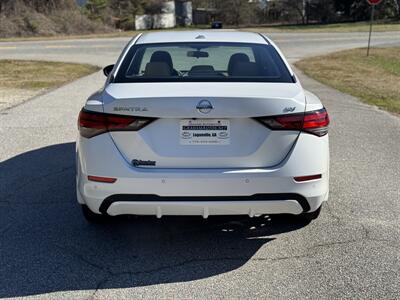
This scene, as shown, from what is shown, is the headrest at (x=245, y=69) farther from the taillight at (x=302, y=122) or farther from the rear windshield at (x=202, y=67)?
the taillight at (x=302, y=122)

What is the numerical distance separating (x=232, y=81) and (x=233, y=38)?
1.23 meters

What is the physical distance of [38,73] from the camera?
648 inches

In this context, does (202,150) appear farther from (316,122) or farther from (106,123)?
(316,122)

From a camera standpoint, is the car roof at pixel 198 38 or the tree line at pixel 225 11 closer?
the car roof at pixel 198 38

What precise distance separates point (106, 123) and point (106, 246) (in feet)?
3.52

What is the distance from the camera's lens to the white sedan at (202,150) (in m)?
3.28

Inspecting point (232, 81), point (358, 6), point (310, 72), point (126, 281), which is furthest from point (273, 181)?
point (358, 6)

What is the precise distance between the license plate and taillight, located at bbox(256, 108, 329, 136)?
0.81 ft

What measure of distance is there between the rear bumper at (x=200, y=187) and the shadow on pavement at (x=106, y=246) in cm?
43

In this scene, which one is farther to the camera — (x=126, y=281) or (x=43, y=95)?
(x=43, y=95)

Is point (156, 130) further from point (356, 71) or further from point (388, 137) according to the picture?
point (356, 71)

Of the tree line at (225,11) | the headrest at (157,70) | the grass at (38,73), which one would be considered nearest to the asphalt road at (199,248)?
the headrest at (157,70)

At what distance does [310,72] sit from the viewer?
1609 cm

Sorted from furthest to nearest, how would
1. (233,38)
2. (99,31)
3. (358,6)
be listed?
(358,6)
(99,31)
(233,38)
